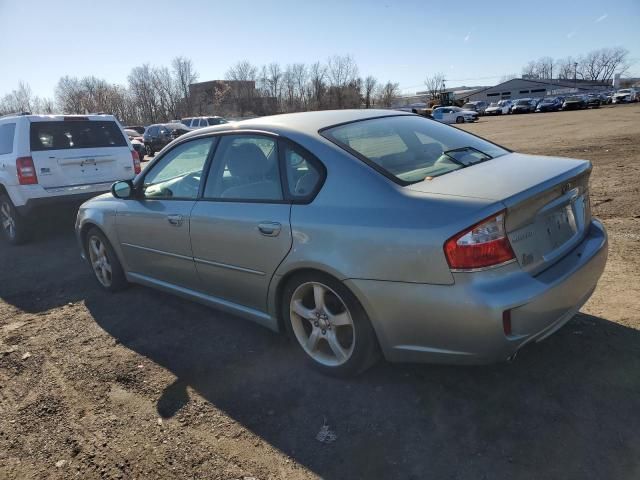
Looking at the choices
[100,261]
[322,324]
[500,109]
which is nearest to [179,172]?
[100,261]

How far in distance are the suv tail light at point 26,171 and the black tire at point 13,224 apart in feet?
1.96

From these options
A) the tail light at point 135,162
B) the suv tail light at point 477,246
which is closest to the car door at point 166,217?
the suv tail light at point 477,246

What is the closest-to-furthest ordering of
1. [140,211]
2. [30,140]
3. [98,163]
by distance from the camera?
1. [140,211]
2. [30,140]
3. [98,163]

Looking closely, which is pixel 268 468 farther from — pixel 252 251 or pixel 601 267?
pixel 601 267

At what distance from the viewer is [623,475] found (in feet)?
6.95

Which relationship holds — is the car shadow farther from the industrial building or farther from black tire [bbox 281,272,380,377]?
the industrial building

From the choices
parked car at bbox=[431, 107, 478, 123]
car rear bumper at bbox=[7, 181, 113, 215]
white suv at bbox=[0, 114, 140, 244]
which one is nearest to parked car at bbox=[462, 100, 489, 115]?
parked car at bbox=[431, 107, 478, 123]

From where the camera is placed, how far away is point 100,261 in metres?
5.05

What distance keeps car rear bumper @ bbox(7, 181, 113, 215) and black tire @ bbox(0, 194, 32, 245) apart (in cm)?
26

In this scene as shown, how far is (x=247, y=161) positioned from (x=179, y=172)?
840 millimetres

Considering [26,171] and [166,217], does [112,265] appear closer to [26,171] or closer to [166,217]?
[166,217]

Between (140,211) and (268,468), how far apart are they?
8.58ft

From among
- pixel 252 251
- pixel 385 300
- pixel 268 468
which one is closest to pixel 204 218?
pixel 252 251

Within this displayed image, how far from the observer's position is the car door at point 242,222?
3.09m
